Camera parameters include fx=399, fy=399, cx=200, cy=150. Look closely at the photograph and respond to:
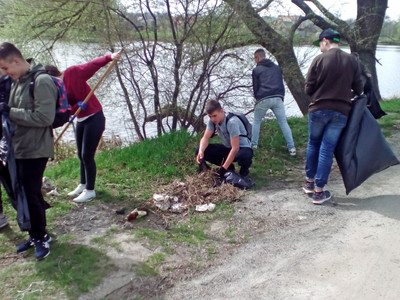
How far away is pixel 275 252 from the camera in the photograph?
11.7ft

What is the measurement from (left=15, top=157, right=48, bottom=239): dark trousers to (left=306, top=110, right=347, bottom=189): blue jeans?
287 cm

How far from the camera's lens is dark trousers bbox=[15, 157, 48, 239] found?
3344 mm

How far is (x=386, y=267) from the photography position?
322cm

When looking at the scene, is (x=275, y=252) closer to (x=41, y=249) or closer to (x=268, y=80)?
(x=41, y=249)

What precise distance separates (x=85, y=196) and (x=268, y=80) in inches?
131

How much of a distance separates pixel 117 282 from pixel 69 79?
7.55 ft

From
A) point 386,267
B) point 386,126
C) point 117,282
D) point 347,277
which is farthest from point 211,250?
point 386,126

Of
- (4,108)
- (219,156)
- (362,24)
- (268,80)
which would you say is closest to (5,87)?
(4,108)

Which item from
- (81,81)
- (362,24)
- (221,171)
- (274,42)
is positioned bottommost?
(221,171)

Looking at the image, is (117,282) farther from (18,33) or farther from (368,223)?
(18,33)

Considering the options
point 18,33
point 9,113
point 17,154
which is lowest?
point 17,154

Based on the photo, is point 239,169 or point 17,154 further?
point 239,169

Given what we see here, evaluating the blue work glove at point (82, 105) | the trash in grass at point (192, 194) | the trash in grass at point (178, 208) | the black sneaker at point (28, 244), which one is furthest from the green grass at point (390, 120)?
the black sneaker at point (28, 244)

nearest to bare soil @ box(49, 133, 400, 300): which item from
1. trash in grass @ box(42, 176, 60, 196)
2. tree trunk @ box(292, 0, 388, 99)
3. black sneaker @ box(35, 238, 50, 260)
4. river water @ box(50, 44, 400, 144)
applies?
black sneaker @ box(35, 238, 50, 260)
